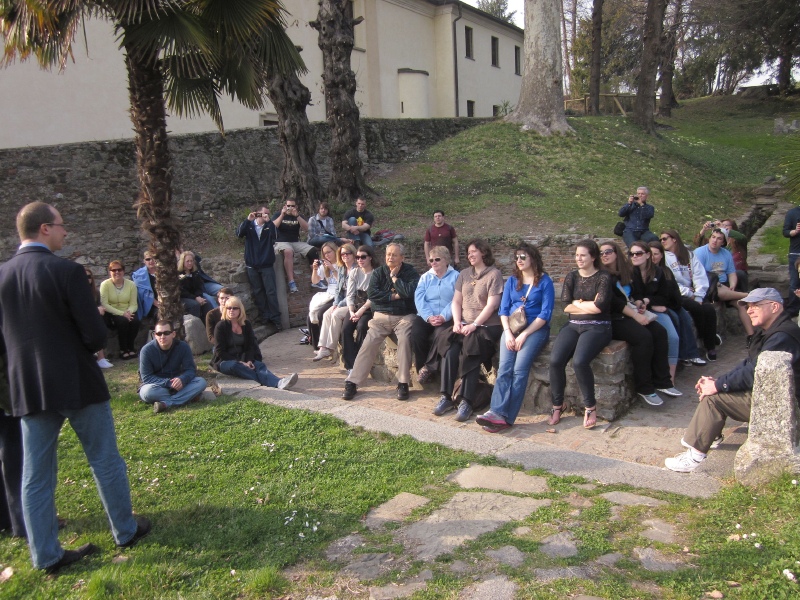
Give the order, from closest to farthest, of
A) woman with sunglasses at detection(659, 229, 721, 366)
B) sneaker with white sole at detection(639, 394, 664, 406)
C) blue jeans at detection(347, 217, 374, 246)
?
Result: sneaker with white sole at detection(639, 394, 664, 406) < woman with sunglasses at detection(659, 229, 721, 366) < blue jeans at detection(347, 217, 374, 246)

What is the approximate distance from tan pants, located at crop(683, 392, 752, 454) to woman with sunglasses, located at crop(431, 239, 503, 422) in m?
2.14

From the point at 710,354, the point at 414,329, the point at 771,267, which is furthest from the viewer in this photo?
the point at 771,267

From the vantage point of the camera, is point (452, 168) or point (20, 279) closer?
point (20, 279)

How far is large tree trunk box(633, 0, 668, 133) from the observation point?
20781 mm

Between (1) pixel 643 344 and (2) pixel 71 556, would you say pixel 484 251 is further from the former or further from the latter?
(2) pixel 71 556

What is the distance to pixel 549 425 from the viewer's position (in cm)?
618

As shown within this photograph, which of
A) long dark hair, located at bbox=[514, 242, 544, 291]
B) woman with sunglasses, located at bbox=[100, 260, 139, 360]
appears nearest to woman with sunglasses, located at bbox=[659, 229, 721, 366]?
long dark hair, located at bbox=[514, 242, 544, 291]

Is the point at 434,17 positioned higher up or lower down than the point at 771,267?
higher up

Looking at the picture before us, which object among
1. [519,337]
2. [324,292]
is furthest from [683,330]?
[324,292]

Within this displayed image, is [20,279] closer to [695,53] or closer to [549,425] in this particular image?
[549,425]

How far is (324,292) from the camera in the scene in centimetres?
939

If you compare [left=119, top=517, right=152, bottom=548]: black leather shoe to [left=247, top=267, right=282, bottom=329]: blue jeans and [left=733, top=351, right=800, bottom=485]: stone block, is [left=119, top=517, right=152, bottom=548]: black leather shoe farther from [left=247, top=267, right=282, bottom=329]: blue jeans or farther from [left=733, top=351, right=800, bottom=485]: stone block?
[left=247, top=267, right=282, bottom=329]: blue jeans

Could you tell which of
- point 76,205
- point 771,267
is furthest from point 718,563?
point 76,205

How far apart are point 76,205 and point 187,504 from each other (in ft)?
37.7
